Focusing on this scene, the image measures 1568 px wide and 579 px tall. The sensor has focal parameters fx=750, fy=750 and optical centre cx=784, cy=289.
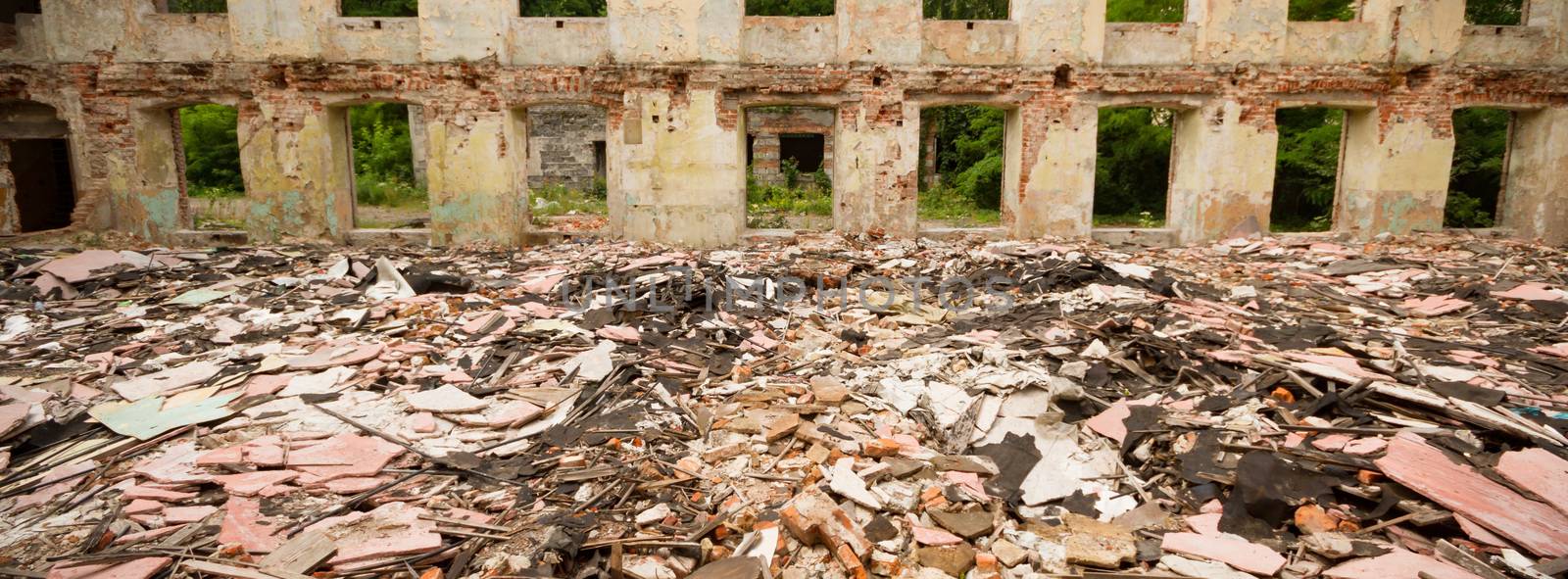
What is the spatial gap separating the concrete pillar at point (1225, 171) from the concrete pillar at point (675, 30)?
26.0ft

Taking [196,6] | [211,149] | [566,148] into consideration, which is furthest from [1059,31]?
[196,6]

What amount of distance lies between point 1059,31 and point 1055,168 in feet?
7.22

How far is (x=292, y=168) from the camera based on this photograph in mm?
12312

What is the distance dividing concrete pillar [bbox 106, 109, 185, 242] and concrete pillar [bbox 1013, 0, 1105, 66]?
1430 centimetres

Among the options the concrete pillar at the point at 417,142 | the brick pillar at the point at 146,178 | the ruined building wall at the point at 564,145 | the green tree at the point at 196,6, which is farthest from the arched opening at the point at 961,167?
the green tree at the point at 196,6

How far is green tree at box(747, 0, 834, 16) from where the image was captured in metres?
26.1

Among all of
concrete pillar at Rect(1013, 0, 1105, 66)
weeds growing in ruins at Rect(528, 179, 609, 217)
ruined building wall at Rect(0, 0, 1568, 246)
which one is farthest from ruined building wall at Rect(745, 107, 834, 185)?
concrete pillar at Rect(1013, 0, 1105, 66)

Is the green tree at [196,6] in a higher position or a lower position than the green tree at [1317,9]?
higher

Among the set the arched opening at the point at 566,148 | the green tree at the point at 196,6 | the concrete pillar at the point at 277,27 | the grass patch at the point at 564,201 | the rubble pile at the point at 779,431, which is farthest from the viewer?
the green tree at the point at 196,6

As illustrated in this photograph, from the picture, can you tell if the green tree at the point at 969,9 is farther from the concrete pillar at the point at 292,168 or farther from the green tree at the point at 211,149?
the green tree at the point at 211,149

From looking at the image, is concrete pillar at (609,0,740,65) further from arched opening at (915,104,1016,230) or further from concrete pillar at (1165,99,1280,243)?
concrete pillar at (1165,99,1280,243)

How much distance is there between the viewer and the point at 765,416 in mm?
5074

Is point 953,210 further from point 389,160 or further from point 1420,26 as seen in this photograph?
point 389,160

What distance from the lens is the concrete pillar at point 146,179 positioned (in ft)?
40.2
